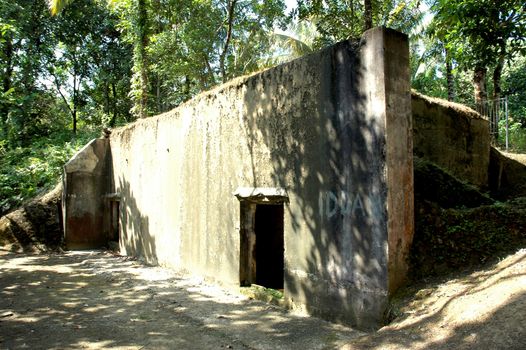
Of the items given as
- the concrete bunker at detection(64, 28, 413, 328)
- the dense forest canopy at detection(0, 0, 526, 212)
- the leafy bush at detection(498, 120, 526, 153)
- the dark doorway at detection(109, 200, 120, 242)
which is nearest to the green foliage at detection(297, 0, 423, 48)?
the dense forest canopy at detection(0, 0, 526, 212)

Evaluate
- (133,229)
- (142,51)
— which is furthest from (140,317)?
(142,51)

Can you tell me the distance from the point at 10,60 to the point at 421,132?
19554mm

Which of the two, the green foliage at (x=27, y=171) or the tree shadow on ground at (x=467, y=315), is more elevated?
the green foliage at (x=27, y=171)

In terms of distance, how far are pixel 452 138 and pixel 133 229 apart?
25.6ft

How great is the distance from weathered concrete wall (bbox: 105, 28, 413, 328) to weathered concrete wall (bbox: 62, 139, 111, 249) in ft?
17.3

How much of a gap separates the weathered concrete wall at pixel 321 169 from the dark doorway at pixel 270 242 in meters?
1.23

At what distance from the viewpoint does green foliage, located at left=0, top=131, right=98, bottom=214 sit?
45.1 feet

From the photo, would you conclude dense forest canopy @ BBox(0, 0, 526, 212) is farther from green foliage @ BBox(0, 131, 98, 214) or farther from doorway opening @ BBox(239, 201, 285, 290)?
doorway opening @ BBox(239, 201, 285, 290)

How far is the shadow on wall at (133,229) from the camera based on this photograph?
984 centimetres

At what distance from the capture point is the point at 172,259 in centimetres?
884

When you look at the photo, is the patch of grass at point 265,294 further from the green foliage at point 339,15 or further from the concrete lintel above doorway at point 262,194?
the green foliage at point 339,15

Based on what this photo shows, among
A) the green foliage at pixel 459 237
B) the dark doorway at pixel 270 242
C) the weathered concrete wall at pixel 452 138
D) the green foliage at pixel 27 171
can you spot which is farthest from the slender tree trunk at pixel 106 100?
the green foliage at pixel 459 237

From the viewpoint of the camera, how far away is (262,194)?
20.4 ft

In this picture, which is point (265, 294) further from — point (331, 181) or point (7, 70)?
point (7, 70)
